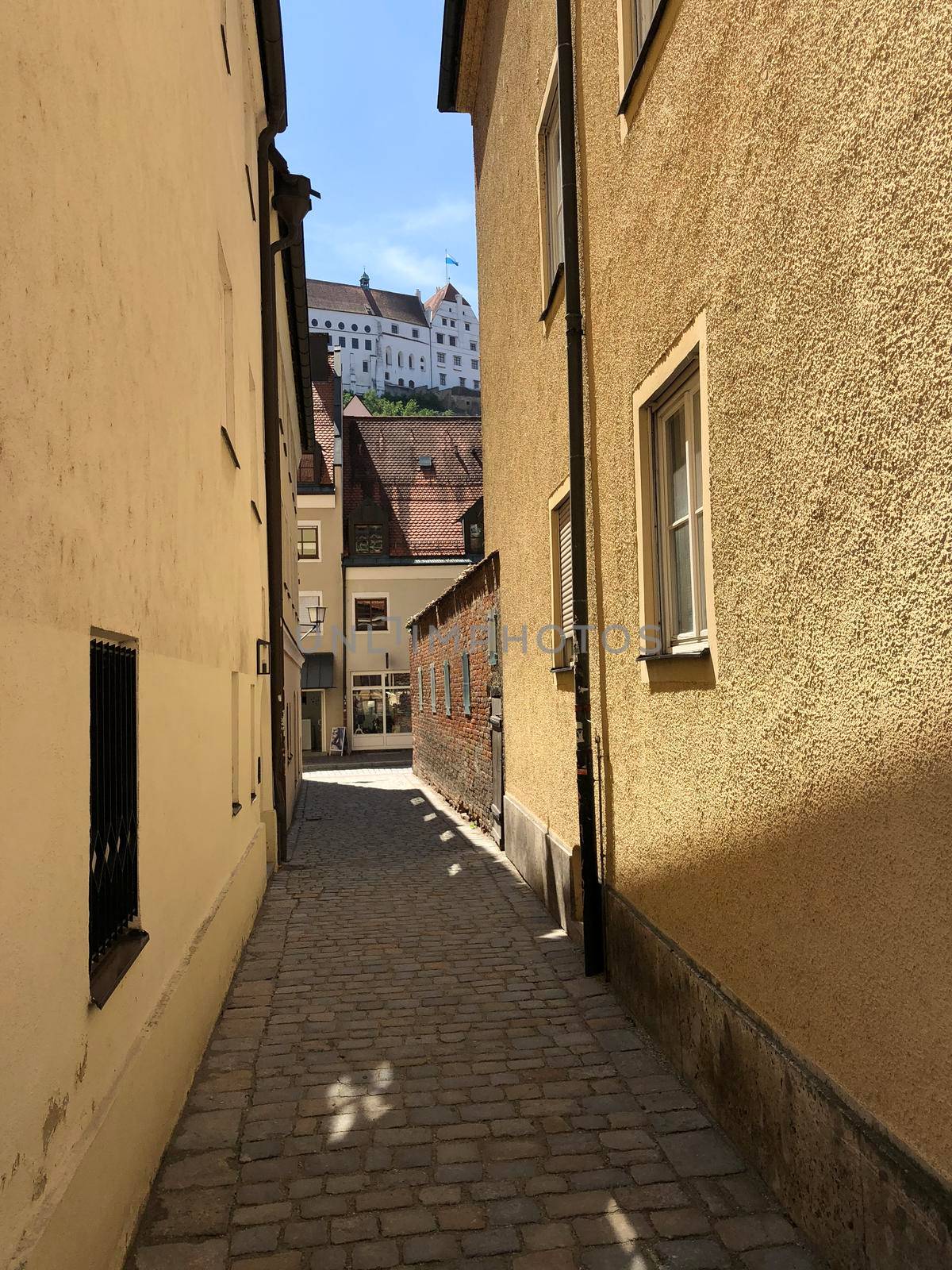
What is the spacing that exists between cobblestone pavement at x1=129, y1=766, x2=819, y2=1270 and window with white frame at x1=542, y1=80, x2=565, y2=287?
16.8 ft

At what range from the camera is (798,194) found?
136 inches

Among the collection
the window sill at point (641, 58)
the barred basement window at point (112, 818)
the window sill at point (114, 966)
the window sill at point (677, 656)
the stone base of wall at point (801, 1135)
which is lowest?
the stone base of wall at point (801, 1135)

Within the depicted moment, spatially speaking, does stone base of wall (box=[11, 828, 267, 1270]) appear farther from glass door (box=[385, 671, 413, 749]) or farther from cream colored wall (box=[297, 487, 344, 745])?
glass door (box=[385, 671, 413, 749])

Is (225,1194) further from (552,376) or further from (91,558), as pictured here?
(552,376)


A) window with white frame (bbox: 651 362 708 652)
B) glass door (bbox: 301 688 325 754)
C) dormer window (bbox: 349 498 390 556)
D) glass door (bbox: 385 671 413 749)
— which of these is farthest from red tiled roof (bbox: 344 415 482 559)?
window with white frame (bbox: 651 362 708 652)

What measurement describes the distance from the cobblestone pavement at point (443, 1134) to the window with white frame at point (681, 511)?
2.08 metres

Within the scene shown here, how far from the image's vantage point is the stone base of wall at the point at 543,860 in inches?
313

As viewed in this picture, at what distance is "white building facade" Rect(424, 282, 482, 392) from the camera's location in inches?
4678

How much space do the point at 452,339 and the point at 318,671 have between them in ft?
307

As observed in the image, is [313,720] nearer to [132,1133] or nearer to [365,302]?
[132,1133]

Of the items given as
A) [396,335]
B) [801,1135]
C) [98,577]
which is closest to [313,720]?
[98,577]

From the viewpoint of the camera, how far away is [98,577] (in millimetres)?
3363

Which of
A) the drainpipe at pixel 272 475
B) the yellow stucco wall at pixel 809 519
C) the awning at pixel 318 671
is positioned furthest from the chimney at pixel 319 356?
the yellow stucco wall at pixel 809 519

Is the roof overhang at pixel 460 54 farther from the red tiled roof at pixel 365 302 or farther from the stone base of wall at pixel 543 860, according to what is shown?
the red tiled roof at pixel 365 302
